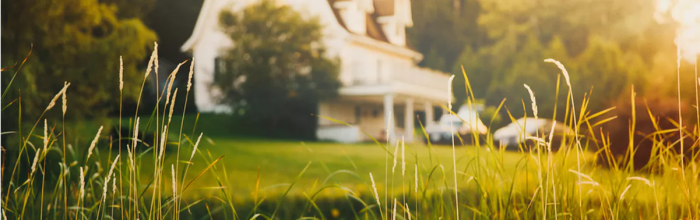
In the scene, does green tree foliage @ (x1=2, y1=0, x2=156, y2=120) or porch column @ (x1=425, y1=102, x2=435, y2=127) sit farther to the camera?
green tree foliage @ (x1=2, y1=0, x2=156, y2=120)

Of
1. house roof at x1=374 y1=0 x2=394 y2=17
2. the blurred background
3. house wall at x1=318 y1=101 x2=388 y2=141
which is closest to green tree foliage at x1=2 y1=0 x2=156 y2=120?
the blurred background

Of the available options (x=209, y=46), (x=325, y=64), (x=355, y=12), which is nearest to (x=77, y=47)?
(x=209, y=46)

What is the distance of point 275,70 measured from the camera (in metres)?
3.46

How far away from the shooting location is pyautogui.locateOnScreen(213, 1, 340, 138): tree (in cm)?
338

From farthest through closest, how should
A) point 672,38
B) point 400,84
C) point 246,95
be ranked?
point 246,95 < point 400,84 < point 672,38

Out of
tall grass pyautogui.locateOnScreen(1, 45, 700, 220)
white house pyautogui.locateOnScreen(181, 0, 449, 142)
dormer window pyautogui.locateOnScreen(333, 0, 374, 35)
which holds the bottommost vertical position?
tall grass pyautogui.locateOnScreen(1, 45, 700, 220)

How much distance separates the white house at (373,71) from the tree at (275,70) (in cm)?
8

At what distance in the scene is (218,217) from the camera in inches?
91.4

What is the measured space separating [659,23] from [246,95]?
8.19 feet

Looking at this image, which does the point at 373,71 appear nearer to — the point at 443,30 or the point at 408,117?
the point at 408,117

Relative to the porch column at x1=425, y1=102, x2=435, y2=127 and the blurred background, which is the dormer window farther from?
the porch column at x1=425, y1=102, x2=435, y2=127

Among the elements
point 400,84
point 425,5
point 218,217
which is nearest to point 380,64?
point 400,84

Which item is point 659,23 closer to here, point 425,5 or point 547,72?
point 547,72

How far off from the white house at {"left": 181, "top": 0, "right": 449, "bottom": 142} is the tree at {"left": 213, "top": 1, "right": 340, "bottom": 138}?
0.25 ft
